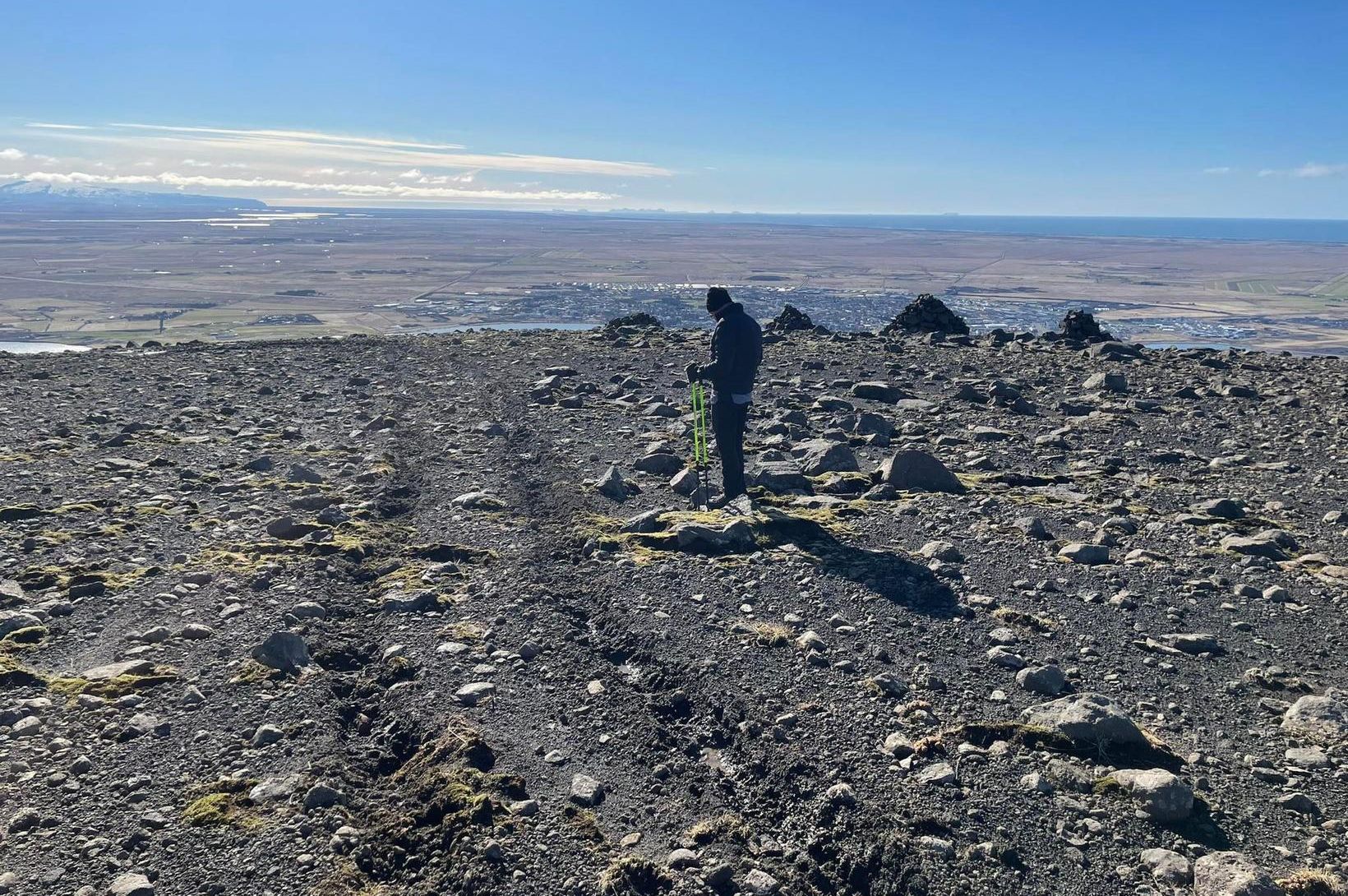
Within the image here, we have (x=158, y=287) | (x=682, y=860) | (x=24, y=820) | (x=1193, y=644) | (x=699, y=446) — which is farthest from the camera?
(x=158, y=287)

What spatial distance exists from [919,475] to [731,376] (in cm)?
279

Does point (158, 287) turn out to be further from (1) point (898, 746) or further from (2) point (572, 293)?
(1) point (898, 746)

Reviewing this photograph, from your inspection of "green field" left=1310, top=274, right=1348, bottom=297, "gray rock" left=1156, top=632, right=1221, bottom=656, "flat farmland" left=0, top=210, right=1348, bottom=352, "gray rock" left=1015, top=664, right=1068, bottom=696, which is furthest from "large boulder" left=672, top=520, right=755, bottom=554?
"green field" left=1310, top=274, right=1348, bottom=297

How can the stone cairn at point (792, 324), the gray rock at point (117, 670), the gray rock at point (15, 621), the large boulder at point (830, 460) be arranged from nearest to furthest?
the gray rock at point (117, 670), the gray rock at point (15, 621), the large boulder at point (830, 460), the stone cairn at point (792, 324)

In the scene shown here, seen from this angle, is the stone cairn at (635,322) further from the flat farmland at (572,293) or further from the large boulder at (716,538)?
the flat farmland at (572,293)

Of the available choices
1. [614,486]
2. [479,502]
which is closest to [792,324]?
[614,486]

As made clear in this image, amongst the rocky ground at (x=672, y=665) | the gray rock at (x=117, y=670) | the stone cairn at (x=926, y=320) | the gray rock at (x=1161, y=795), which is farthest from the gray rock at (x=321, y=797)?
the stone cairn at (x=926, y=320)

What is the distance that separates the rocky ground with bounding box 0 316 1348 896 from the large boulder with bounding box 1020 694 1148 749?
0.03m

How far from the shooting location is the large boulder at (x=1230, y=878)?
4.48 m

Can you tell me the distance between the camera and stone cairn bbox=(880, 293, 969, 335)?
28094 millimetres

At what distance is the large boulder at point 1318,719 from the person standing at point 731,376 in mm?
6267

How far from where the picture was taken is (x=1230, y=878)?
4.57 m

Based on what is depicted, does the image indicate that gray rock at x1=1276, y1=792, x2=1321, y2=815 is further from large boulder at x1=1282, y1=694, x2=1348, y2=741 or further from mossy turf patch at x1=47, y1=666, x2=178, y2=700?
mossy turf patch at x1=47, y1=666, x2=178, y2=700

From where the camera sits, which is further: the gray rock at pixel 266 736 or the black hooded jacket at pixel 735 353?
the black hooded jacket at pixel 735 353
